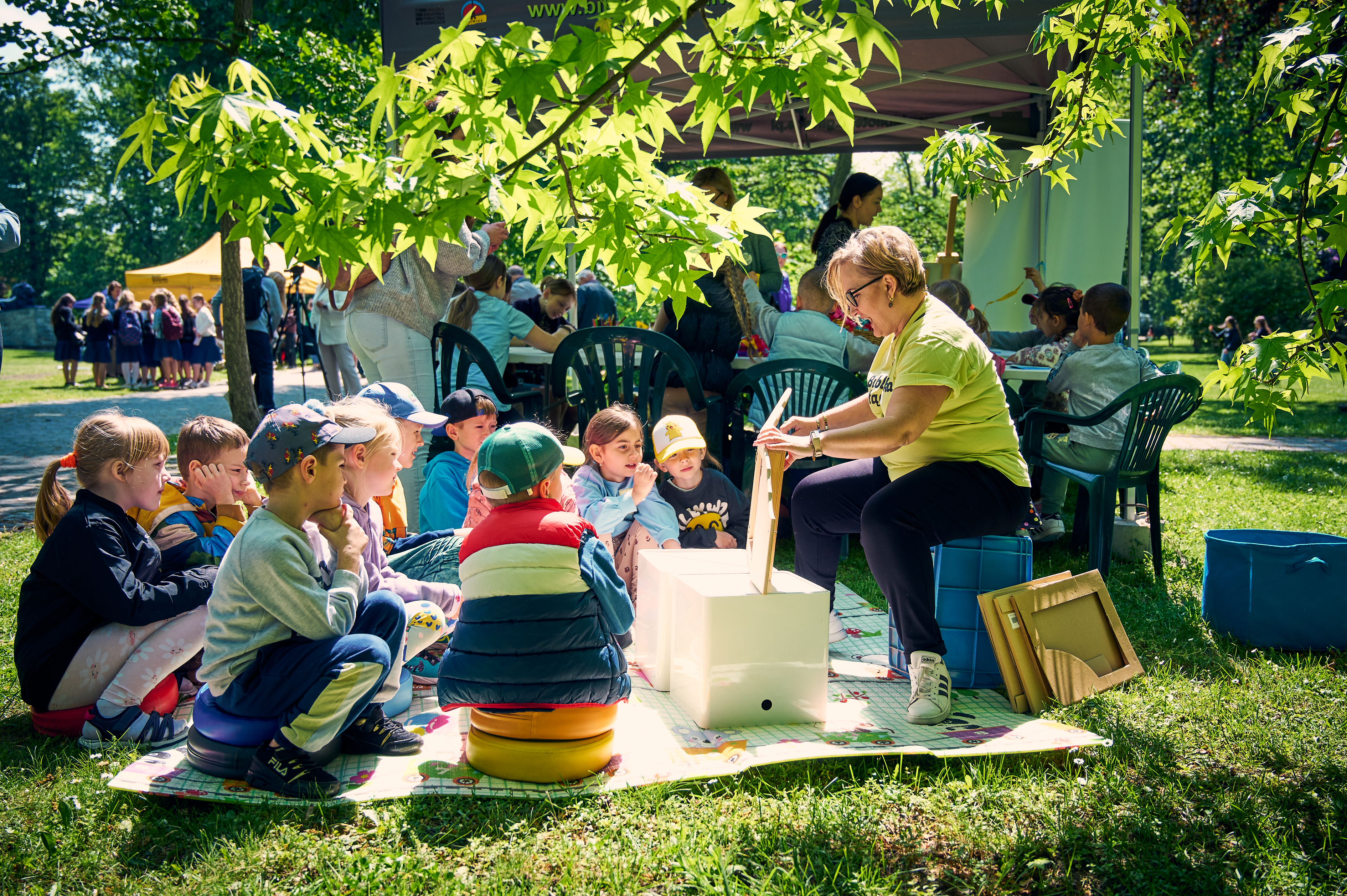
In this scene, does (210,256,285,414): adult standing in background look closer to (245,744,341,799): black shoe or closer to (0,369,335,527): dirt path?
(0,369,335,527): dirt path

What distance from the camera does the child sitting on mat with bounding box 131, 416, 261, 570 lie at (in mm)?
3145

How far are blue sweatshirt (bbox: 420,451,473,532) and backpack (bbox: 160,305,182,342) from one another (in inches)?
609

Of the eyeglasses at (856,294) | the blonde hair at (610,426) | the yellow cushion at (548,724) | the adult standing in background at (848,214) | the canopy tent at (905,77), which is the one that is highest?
the canopy tent at (905,77)

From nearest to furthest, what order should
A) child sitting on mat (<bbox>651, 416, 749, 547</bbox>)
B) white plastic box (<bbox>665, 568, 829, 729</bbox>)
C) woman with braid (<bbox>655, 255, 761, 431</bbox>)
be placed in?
white plastic box (<bbox>665, 568, 829, 729</bbox>)
child sitting on mat (<bbox>651, 416, 749, 547</bbox>)
woman with braid (<bbox>655, 255, 761, 431</bbox>)

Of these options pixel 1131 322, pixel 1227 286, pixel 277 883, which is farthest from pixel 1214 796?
pixel 1227 286

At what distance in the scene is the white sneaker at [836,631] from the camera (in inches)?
158

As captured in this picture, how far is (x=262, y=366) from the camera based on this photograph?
1143 cm

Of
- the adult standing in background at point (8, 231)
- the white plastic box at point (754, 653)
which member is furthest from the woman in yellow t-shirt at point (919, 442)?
the adult standing in background at point (8, 231)

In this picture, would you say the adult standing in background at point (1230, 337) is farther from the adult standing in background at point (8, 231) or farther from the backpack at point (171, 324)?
the adult standing in background at point (8, 231)

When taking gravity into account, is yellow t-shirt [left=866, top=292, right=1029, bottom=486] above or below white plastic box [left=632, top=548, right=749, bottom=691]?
above

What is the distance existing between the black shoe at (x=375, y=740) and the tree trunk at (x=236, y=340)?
16.5 ft

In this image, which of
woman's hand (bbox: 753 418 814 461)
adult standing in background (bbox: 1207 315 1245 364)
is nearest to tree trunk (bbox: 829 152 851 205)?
adult standing in background (bbox: 1207 315 1245 364)

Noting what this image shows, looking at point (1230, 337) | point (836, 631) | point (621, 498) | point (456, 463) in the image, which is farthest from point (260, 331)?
point (1230, 337)

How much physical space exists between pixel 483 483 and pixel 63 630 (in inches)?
54.7
